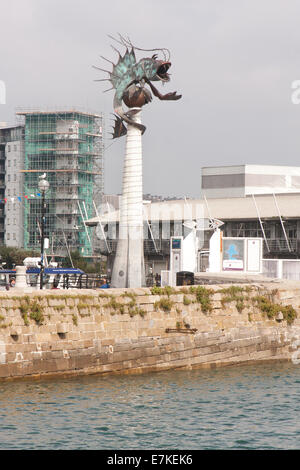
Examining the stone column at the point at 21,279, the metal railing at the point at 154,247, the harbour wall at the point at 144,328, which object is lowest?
the harbour wall at the point at 144,328

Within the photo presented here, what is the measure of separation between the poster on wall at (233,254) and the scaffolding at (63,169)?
95448 mm

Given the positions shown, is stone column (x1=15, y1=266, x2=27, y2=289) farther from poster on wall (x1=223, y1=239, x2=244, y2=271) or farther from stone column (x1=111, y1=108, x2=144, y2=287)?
stone column (x1=111, y1=108, x2=144, y2=287)

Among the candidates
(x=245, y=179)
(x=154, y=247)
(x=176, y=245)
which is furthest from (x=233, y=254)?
(x=245, y=179)

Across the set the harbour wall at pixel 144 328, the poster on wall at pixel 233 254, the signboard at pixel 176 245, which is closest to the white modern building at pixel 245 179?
the poster on wall at pixel 233 254

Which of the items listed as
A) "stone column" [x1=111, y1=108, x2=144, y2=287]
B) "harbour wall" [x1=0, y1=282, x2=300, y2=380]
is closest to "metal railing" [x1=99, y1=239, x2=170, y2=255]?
"stone column" [x1=111, y1=108, x2=144, y2=287]

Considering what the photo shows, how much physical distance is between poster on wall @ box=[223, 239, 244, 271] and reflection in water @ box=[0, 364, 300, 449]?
16.0m

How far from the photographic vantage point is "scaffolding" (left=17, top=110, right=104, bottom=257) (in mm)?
140750

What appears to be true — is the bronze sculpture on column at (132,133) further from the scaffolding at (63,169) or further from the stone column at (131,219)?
the scaffolding at (63,169)

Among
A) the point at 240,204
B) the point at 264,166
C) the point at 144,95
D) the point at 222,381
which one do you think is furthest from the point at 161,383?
the point at 264,166

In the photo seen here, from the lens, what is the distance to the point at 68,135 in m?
140

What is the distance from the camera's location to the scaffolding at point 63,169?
14075cm

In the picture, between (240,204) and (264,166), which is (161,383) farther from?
(264,166)
